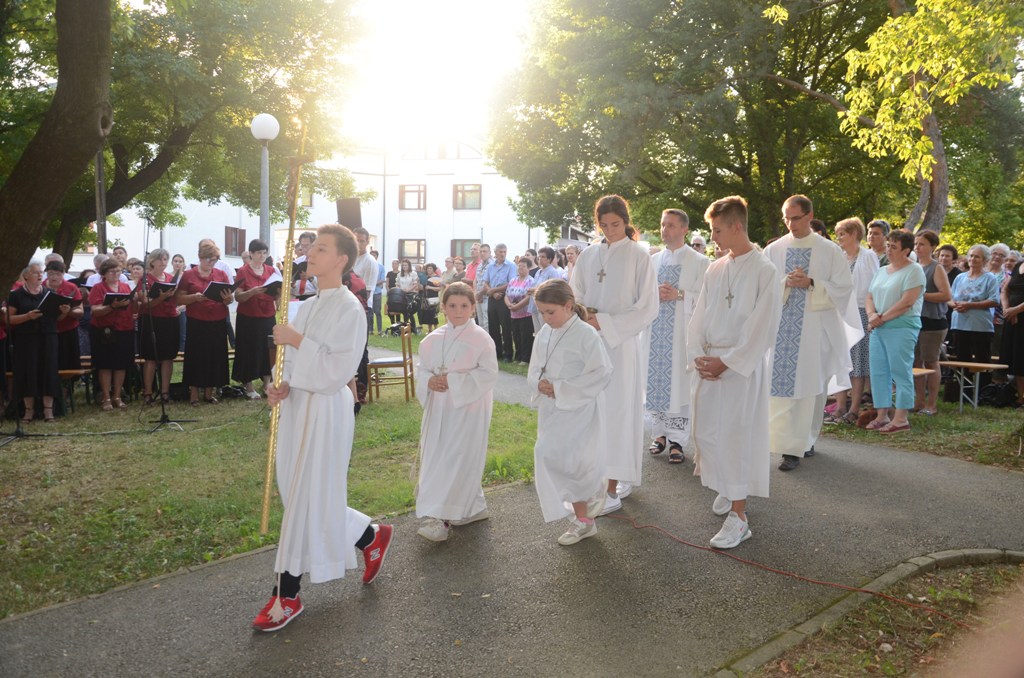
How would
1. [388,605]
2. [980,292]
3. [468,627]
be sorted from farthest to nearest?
[980,292]
[388,605]
[468,627]

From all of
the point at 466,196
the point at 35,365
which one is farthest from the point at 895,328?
the point at 466,196

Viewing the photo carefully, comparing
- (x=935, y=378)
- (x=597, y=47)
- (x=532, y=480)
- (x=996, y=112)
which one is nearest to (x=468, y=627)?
(x=532, y=480)

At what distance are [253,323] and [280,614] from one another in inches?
309

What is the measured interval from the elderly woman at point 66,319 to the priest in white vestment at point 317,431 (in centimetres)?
738

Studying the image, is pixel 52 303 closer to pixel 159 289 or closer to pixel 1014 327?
pixel 159 289

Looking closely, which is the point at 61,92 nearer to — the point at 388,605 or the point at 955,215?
the point at 388,605

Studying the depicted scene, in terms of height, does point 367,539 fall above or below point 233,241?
below

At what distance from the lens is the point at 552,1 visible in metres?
22.5

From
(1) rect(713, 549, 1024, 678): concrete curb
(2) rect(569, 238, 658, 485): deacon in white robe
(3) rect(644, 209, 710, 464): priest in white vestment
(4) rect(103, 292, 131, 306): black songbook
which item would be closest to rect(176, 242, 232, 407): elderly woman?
(4) rect(103, 292, 131, 306): black songbook

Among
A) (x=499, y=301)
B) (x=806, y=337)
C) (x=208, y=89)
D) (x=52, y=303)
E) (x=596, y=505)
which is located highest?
(x=208, y=89)

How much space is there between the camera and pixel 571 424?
528cm

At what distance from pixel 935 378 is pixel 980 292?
203 centimetres

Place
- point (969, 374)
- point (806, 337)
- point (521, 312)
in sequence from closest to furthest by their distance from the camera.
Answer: point (806, 337), point (969, 374), point (521, 312)

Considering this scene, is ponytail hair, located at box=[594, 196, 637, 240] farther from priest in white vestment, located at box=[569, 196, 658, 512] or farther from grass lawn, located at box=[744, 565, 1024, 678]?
grass lawn, located at box=[744, 565, 1024, 678]
